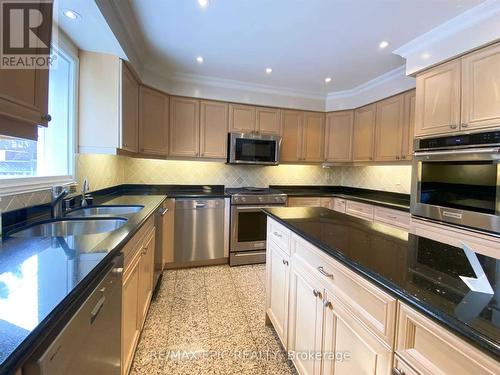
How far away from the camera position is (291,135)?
3803 mm

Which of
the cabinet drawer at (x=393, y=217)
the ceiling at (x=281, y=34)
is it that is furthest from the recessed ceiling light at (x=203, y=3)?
the cabinet drawer at (x=393, y=217)

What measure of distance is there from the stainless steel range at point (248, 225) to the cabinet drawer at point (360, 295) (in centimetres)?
201

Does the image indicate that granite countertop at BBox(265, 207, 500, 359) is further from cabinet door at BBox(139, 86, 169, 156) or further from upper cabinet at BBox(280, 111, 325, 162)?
upper cabinet at BBox(280, 111, 325, 162)

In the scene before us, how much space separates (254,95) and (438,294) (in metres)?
3.37

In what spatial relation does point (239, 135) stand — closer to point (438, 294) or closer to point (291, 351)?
point (291, 351)

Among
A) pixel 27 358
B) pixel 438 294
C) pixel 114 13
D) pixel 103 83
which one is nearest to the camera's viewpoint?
pixel 27 358

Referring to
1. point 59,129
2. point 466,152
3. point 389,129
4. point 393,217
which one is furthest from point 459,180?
point 59,129

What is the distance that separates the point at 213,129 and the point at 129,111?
1.19 meters

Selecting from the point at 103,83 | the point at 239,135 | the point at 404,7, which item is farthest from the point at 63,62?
the point at 404,7

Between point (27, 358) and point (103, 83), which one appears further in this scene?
point (103, 83)

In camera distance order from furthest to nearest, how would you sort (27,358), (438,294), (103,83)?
(103,83)
(438,294)
(27,358)

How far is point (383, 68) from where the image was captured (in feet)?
9.57

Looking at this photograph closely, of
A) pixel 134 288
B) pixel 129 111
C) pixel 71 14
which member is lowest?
pixel 134 288

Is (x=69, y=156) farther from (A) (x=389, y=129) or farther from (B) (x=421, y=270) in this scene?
(A) (x=389, y=129)
